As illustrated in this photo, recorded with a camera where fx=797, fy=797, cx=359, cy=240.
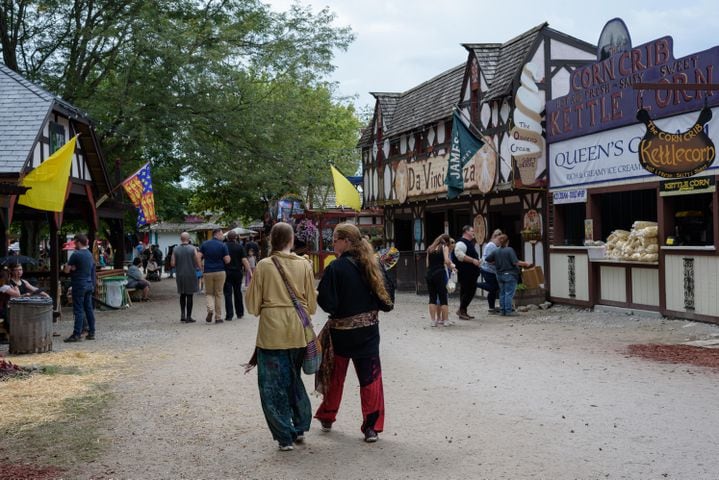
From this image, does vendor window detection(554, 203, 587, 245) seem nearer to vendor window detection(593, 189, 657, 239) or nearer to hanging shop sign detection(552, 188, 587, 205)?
hanging shop sign detection(552, 188, 587, 205)

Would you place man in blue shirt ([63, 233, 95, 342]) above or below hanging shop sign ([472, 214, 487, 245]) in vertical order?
below

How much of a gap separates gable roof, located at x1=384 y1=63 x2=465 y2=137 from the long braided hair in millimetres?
16986

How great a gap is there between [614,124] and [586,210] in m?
2.08

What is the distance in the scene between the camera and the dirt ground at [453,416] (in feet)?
18.6

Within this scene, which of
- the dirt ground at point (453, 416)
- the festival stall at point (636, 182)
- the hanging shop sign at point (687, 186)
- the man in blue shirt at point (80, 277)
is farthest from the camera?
the festival stall at point (636, 182)

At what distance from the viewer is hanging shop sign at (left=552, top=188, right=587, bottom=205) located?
1705cm

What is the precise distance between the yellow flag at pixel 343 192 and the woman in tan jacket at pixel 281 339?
64.4 ft

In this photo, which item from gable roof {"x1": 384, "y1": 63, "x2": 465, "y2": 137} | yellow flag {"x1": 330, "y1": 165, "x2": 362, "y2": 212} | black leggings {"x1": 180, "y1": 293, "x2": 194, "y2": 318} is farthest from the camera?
yellow flag {"x1": 330, "y1": 165, "x2": 362, "y2": 212}

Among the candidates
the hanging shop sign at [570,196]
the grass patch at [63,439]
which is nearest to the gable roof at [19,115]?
the grass patch at [63,439]

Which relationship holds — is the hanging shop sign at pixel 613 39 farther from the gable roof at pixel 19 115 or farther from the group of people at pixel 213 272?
the gable roof at pixel 19 115

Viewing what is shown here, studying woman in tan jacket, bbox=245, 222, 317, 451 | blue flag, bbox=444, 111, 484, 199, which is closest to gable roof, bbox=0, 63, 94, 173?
blue flag, bbox=444, 111, 484, 199

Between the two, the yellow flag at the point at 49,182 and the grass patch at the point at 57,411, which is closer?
the grass patch at the point at 57,411

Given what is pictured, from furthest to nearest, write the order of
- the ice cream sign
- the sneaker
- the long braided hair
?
the ice cream sign
the long braided hair
the sneaker

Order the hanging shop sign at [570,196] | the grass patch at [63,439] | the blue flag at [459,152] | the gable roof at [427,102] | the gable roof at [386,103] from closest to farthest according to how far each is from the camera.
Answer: the grass patch at [63,439] → the hanging shop sign at [570,196] → the blue flag at [459,152] → the gable roof at [427,102] → the gable roof at [386,103]
